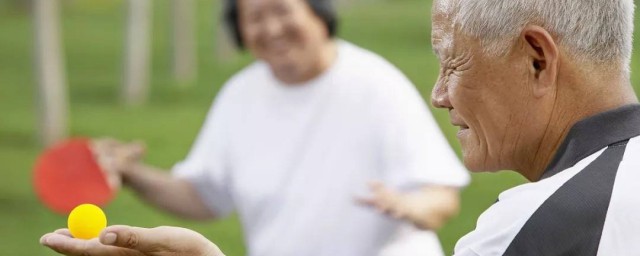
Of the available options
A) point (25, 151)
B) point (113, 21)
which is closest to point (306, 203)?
point (25, 151)

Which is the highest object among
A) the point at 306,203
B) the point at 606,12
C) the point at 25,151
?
the point at 606,12

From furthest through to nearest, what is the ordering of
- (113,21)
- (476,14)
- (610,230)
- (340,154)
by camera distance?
(113,21) < (340,154) < (476,14) < (610,230)

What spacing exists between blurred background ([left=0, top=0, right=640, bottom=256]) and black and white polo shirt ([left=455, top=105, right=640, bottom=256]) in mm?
6163

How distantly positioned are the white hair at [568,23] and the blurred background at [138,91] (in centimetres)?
615

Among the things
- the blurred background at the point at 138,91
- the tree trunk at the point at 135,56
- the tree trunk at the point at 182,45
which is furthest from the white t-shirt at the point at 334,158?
the tree trunk at the point at 182,45

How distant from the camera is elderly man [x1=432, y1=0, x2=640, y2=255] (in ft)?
7.41

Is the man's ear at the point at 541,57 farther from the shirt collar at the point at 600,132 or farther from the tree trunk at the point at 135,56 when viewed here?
the tree trunk at the point at 135,56

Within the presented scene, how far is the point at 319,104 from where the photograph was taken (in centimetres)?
486

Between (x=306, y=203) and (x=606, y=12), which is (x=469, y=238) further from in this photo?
(x=306, y=203)

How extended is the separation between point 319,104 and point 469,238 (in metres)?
2.51

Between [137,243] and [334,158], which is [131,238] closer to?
[137,243]

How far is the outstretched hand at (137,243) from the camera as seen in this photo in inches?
94.9

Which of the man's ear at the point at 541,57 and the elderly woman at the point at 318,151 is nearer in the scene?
the man's ear at the point at 541,57

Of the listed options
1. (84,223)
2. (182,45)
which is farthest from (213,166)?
(182,45)
